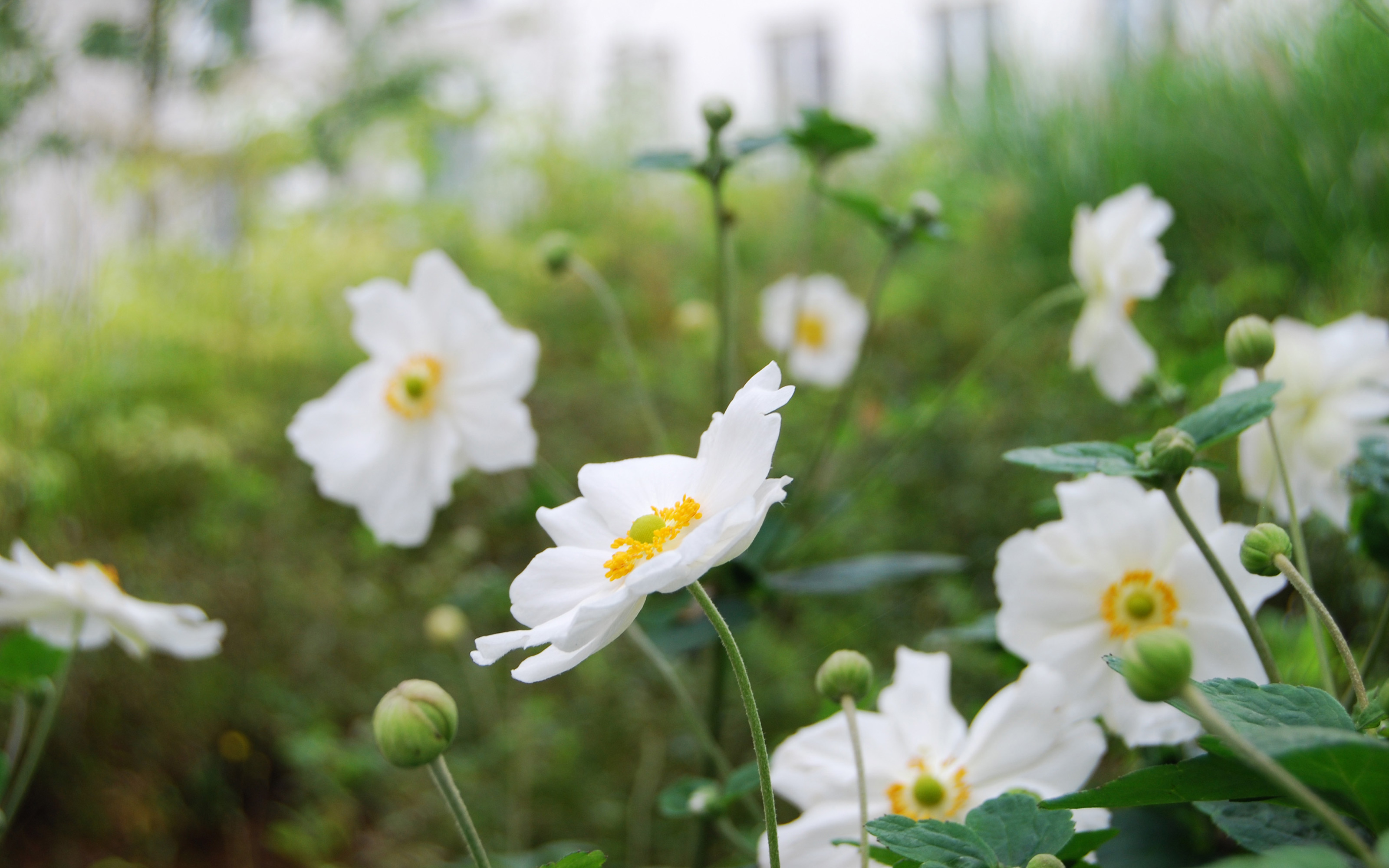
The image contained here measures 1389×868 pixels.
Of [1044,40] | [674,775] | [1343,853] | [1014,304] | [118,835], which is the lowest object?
[118,835]

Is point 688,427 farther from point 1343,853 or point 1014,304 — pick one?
point 1343,853

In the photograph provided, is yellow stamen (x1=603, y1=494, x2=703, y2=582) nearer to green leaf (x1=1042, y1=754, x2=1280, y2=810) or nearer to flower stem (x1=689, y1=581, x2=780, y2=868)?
flower stem (x1=689, y1=581, x2=780, y2=868)

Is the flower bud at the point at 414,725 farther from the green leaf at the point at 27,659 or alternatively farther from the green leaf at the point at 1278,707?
the green leaf at the point at 27,659

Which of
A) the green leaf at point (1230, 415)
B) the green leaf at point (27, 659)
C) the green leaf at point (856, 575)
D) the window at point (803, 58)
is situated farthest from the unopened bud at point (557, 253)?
the window at point (803, 58)

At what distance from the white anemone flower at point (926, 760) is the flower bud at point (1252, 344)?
0.57ft

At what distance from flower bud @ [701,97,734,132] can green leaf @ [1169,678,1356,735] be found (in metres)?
0.51

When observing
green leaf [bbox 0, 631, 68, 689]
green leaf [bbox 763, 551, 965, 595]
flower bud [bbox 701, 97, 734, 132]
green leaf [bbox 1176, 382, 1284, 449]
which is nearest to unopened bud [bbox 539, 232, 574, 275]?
flower bud [bbox 701, 97, 734, 132]

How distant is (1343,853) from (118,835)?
1934 millimetres

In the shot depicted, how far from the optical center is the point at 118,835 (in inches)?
65.4

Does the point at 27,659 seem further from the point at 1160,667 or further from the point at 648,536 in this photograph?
the point at 1160,667

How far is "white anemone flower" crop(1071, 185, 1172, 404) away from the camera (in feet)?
2.36

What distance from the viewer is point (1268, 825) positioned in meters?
0.30

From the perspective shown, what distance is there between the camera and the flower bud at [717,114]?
68cm

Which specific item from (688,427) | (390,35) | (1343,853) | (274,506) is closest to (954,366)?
(688,427)
